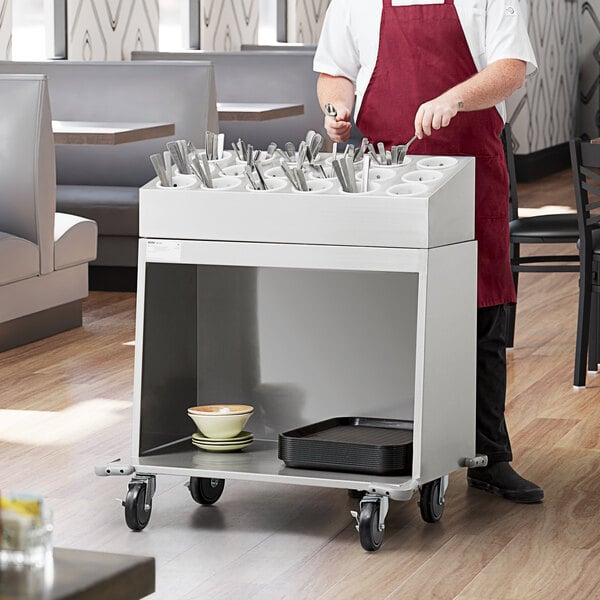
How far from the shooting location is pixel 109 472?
2877 mm

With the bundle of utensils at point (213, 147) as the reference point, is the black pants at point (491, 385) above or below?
below

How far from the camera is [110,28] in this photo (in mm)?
8031

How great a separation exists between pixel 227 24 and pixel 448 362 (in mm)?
7307

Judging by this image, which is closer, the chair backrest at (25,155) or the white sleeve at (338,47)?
the white sleeve at (338,47)

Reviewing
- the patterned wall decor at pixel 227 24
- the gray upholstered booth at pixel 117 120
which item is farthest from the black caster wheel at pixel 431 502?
the patterned wall decor at pixel 227 24

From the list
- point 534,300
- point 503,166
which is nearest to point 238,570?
point 503,166

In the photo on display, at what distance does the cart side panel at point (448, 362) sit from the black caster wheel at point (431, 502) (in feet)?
0.16

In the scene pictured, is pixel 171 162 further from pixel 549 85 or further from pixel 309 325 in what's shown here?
pixel 549 85

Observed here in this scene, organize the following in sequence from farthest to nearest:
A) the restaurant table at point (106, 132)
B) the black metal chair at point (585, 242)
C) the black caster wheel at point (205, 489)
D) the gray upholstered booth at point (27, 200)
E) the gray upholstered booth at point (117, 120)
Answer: the gray upholstered booth at point (117, 120), the restaurant table at point (106, 132), the gray upholstered booth at point (27, 200), the black metal chair at point (585, 242), the black caster wheel at point (205, 489)

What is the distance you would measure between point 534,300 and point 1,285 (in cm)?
249

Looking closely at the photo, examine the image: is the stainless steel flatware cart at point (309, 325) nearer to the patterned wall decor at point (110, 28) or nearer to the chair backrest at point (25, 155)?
the chair backrest at point (25, 155)

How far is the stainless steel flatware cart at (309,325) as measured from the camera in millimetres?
2725

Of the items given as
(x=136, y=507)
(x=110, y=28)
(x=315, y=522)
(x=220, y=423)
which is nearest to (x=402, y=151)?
(x=220, y=423)

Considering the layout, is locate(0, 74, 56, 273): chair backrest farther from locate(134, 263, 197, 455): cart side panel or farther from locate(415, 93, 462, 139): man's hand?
locate(415, 93, 462, 139): man's hand
